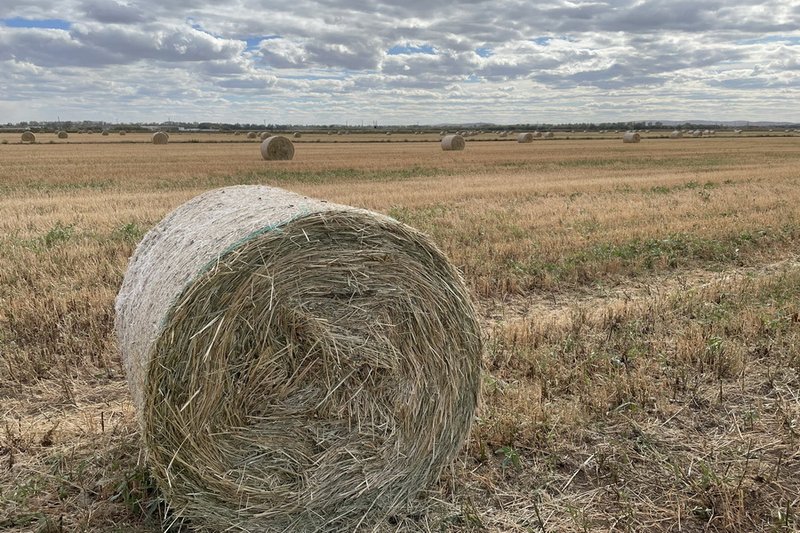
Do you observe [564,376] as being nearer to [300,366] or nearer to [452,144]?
[300,366]

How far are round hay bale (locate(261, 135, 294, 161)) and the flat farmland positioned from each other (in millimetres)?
18142

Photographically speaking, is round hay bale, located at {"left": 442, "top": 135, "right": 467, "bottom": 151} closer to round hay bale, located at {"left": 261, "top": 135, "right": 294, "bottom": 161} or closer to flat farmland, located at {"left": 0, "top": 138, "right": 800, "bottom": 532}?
round hay bale, located at {"left": 261, "top": 135, "right": 294, "bottom": 161}

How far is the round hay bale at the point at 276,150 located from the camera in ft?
97.6

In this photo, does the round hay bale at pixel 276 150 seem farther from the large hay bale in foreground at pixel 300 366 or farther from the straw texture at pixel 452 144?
the large hay bale in foreground at pixel 300 366

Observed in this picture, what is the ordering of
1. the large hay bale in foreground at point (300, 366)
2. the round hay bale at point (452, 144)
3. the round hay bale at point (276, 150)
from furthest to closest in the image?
the round hay bale at point (452, 144) → the round hay bale at point (276, 150) → the large hay bale in foreground at point (300, 366)

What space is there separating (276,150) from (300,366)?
27811mm

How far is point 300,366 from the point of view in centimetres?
346

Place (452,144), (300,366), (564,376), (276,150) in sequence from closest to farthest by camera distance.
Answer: (300,366) < (564,376) < (276,150) < (452,144)

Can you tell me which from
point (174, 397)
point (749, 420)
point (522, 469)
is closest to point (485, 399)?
point (522, 469)

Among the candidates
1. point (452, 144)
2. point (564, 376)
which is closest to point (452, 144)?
point (452, 144)

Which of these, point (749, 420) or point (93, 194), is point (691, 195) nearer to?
point (749, 420)

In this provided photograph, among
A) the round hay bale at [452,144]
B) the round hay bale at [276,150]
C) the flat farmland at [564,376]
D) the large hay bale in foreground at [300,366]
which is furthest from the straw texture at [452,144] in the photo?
the large hay bale in foreground at [300,366]

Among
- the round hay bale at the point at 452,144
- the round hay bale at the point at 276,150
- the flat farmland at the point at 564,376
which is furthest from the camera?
the round hay bale at the point at 452,144

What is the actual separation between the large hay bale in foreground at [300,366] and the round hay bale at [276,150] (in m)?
26.8
